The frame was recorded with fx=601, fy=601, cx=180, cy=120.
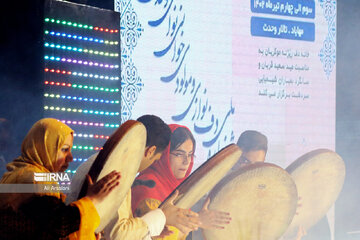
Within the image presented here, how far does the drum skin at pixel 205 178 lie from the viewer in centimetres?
347

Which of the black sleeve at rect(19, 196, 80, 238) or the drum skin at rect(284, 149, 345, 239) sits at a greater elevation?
the black sleeve at rect(19, 196, 80, 238)

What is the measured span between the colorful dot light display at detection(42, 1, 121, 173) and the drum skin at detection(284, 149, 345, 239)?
1573 mm

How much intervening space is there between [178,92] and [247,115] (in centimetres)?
67

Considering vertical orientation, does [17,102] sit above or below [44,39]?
below

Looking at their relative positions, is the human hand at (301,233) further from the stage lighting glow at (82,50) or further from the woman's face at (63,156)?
the woman's face at (63,156)

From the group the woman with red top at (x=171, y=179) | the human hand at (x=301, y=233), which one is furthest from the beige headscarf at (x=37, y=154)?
the human hand at (x=301, y=233)

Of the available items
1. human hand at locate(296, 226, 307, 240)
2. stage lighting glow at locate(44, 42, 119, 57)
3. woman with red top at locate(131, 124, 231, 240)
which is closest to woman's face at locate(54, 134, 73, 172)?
woman with red top at locate(131, 124, 231, 240)

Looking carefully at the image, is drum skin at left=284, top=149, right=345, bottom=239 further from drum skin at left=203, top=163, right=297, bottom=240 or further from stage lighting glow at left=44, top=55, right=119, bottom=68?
stage lighting glow at left=44, top=55, right=119, bottom=68

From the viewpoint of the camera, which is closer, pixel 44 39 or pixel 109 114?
pixel 44 39

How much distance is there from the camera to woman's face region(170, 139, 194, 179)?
3742 millimetres

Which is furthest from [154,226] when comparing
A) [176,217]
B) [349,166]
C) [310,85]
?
[349,166]

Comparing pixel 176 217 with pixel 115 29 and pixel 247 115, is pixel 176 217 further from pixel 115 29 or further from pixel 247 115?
pixel 247 115

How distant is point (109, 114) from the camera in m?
3.71

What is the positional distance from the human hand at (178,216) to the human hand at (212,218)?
0.19 m
